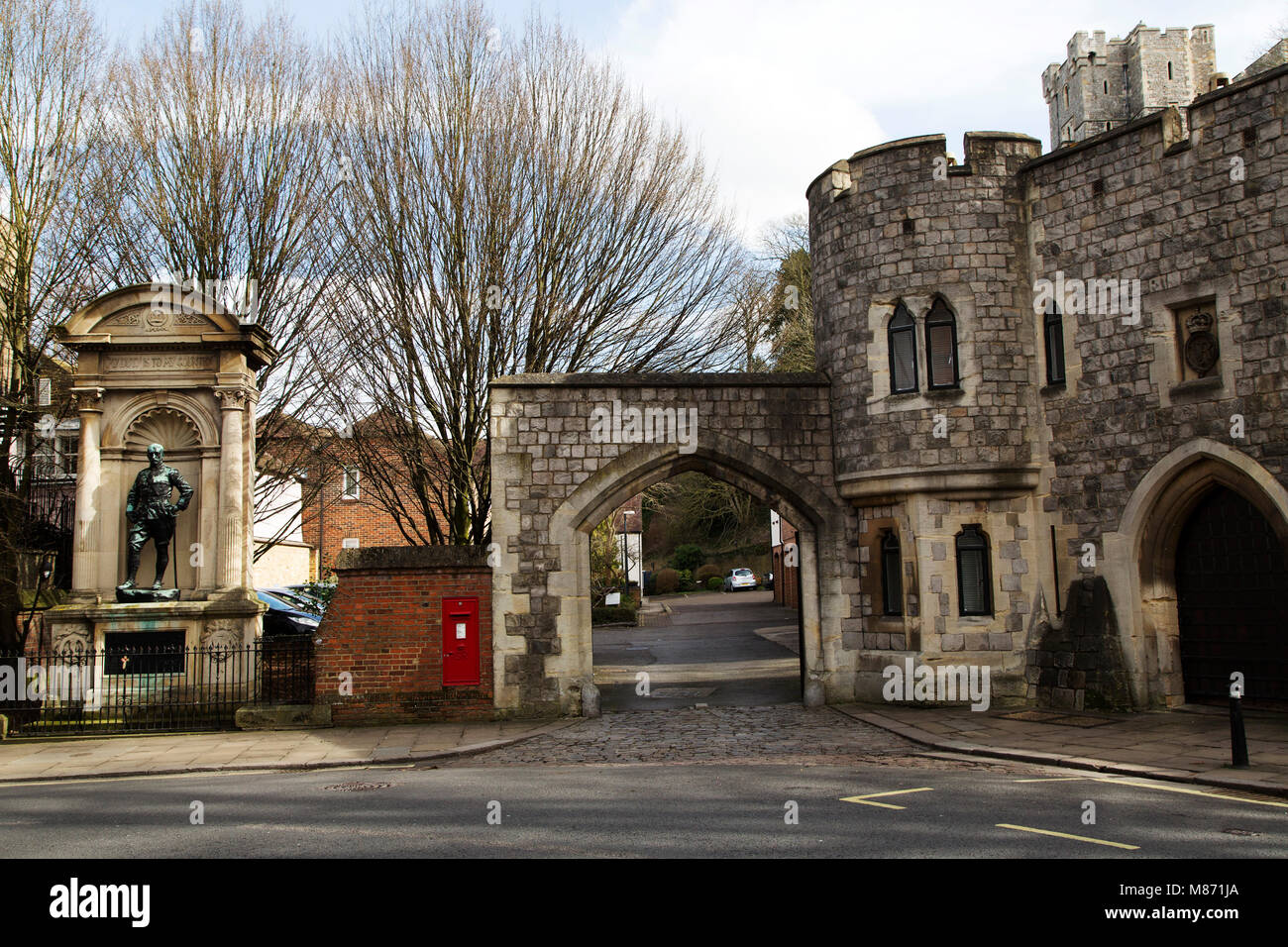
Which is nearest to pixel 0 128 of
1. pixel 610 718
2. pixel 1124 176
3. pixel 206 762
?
pixel 206 762

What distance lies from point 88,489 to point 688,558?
42.6 meters

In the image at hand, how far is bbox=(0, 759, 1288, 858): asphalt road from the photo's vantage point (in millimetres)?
6328

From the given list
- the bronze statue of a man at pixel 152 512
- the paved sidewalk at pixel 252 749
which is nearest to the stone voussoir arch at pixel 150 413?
the bronze statue of a man at pixel 152 512

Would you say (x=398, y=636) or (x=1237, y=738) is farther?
(x=398, y=636)

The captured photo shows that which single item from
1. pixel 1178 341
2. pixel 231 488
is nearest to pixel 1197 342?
pixel 1178 341

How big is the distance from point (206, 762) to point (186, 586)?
444 centimetres

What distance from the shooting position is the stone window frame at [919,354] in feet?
45.4

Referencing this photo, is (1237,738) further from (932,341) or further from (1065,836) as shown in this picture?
(932,341)

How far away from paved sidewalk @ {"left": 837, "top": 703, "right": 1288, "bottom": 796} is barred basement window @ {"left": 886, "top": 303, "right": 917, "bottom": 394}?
4.58 metres

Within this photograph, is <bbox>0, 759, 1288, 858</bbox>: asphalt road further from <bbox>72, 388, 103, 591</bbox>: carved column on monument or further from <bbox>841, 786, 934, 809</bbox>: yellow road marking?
<bbox>72, 388, 103, 591</bbox>: carved column on monument

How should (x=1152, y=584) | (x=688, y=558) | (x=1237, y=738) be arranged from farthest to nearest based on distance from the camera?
(x=688, y=558)
(x=1152, y=584)
(x=1237, y=738)

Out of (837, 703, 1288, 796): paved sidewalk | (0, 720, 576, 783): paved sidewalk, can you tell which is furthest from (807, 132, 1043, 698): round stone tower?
(0, 720, 576, 783): paved sidewalk

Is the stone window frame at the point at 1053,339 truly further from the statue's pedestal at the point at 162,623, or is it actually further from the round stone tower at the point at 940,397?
the statue's pedestal at the point at 162,623

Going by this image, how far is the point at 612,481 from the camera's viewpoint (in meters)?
14.5
